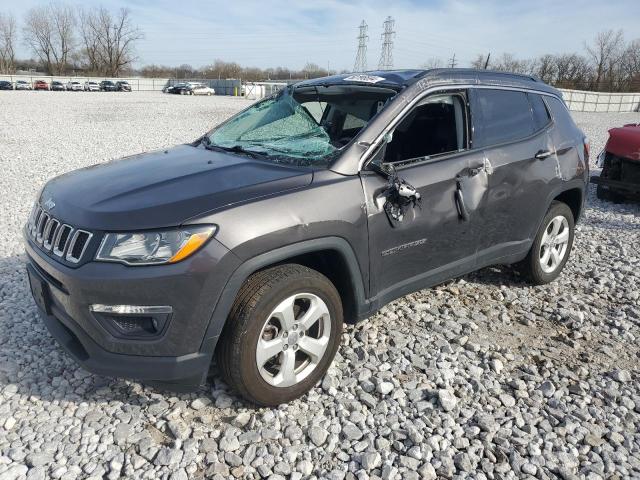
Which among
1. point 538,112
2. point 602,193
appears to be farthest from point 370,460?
point 602,193

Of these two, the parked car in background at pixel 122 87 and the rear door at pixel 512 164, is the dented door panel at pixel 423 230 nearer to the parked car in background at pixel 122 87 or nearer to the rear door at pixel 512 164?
the rear door at pixel 512 164

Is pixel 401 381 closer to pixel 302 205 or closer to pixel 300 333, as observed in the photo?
pixel 300 333

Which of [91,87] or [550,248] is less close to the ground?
[91,87]

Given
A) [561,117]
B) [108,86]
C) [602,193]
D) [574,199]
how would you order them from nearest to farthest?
[561,117]
[574,199]
[602,193]
[108,86]

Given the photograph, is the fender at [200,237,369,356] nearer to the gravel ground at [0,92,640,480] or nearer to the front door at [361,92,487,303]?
the front door at [361,92,487,303]

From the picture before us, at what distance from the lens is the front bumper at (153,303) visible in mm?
2260

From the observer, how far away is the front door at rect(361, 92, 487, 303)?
294 cm

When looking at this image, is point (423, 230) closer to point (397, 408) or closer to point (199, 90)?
point (397, 408)

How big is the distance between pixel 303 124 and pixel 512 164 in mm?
1579

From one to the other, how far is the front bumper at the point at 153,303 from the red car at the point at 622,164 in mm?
7008

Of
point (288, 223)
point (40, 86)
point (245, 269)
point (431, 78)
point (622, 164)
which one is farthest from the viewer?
point (40, 86)

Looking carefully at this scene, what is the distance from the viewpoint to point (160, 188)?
8.62ft

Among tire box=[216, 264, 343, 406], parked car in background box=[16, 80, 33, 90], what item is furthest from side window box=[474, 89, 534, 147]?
parked car in background box=[16, 80, 33, 90]

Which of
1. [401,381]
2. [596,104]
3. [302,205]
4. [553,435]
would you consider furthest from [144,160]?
[596,104]
